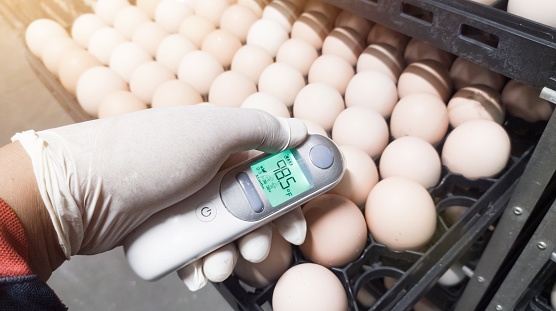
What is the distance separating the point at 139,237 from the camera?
0.70 metres

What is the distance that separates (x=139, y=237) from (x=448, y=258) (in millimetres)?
536

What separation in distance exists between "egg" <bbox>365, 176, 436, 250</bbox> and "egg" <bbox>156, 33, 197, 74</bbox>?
0.72m

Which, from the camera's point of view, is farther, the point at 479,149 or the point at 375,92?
the point at 375,92

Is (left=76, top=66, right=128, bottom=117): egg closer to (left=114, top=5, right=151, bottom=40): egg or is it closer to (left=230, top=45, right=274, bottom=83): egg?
(left=114, top=5, right=151, bottom=40): egg

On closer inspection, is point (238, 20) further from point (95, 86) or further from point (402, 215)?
point (402, 215)

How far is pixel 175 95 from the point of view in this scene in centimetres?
111

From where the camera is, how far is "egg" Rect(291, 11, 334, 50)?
1.25 m

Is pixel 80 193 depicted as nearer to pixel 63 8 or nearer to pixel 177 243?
pixel 177 243

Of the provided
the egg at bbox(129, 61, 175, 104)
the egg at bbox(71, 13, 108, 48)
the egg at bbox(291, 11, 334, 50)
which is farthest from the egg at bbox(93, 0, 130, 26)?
the egg at bbox(291, 11, 334, 50)

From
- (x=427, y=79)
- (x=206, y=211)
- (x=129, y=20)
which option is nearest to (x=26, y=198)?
(x=206, y=211)

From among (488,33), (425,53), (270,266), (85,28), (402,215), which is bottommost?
(270,266)

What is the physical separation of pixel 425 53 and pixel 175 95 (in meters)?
0.64

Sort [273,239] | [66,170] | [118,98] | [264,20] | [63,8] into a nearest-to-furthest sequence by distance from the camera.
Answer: [66,170] < [273,239] < [118,98] < [264,20] < [63,8]

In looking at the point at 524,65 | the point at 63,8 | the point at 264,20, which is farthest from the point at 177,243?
the point at 63,8
